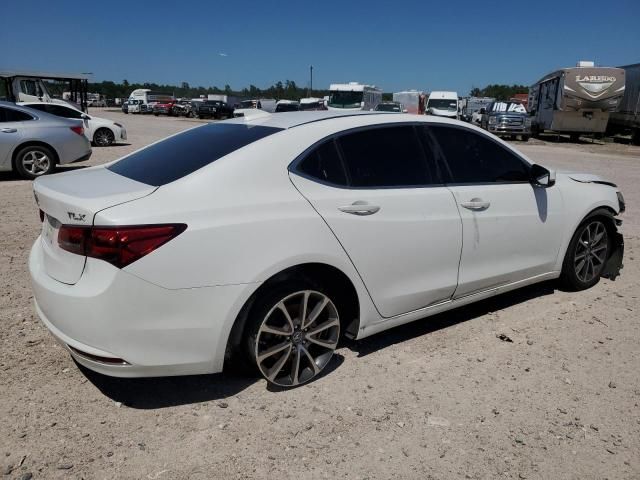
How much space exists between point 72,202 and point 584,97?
2590cm

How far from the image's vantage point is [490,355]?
12.3 ft

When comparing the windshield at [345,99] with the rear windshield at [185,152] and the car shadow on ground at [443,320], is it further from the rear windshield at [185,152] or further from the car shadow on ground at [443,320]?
the rear windshield at [185,152]

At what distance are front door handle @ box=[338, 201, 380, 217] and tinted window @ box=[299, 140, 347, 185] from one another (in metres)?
0.16

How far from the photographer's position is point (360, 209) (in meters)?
3.23

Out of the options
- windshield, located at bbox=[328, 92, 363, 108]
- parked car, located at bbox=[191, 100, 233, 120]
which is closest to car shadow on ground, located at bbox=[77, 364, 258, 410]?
windshield, located at bbox=[328, 92, 363, 108]

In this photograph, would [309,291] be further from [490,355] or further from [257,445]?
[490,355]

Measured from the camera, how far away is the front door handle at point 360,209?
3184mm

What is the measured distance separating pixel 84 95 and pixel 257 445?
27562mm

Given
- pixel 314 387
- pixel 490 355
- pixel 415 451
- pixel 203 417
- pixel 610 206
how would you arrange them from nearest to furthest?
pixel 415 451 → pixel 203 417 → pixel 314 387 → pixel 490 355 → pixel 610 206

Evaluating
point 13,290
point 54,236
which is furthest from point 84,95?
point 54,236

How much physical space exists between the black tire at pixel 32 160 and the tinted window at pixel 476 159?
873 centimetres

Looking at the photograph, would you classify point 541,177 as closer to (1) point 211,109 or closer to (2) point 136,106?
(1) point 211,109

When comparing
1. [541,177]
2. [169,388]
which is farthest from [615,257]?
[169,388]

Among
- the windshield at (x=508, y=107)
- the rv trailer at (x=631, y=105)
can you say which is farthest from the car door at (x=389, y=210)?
the windshield at (x=508, y=107)
